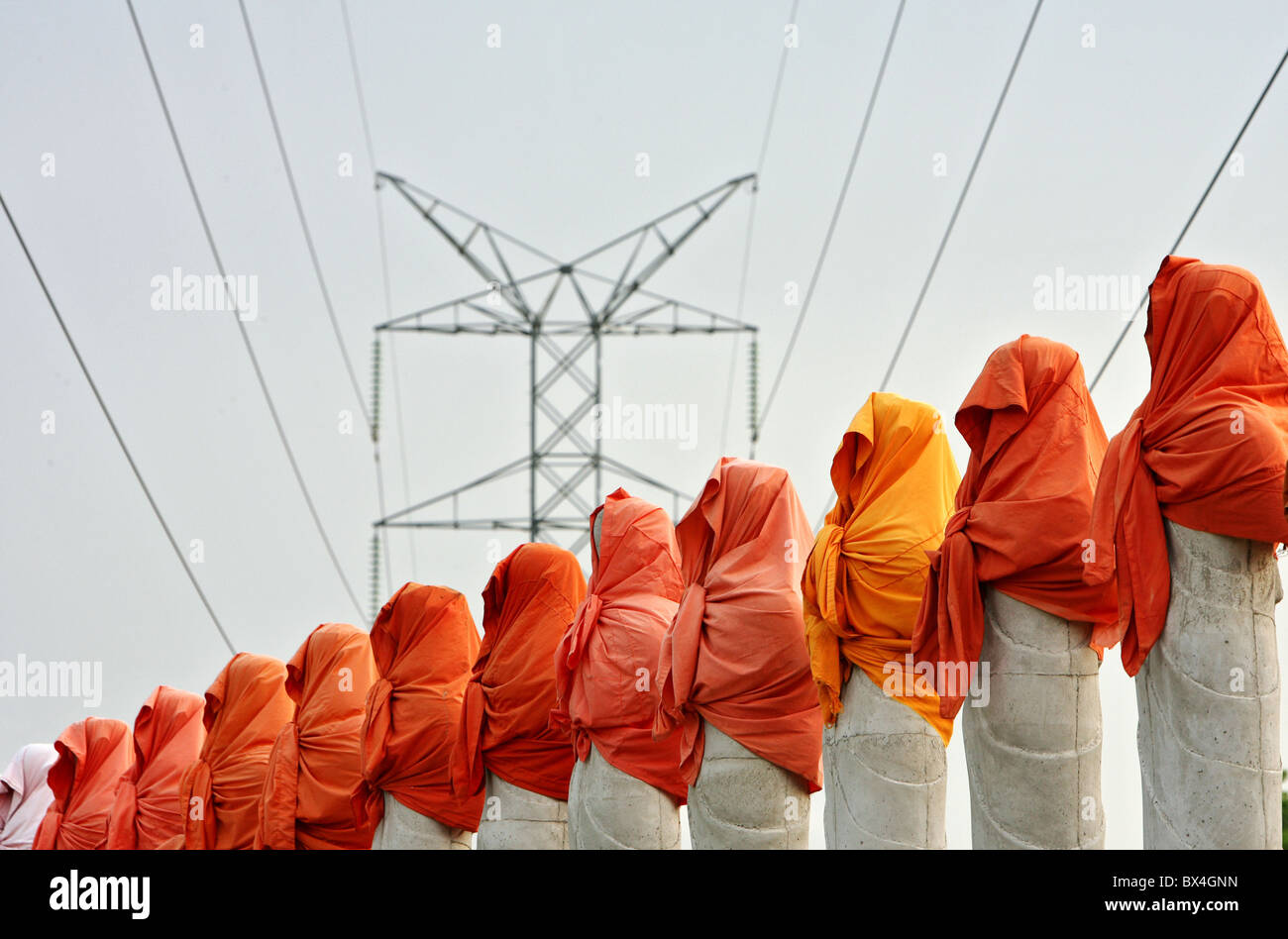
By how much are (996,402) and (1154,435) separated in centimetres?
86

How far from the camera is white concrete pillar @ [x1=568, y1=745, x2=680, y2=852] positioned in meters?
9.59

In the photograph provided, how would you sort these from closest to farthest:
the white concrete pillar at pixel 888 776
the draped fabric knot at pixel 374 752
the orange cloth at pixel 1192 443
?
1. the orange cloth at pixel 1192 443
2. the white concrete pillar at pixel 888 776
3. the draped fabric knot at pixel 374 752

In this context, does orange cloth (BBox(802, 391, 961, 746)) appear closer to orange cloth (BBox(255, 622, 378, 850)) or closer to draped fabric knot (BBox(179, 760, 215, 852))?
orange cloth (BBox(255, 622, 378, 850))

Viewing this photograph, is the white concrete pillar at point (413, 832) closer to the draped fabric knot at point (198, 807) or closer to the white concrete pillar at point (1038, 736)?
the draped fabric knot at point (198, 807)

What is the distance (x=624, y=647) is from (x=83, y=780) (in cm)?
810

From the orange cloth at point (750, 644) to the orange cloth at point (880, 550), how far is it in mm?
268

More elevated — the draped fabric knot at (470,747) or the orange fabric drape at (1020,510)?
the orange fabric drape at (1020,510)

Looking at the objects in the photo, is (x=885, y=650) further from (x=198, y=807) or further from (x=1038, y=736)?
(x=198, y=807)

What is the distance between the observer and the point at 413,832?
1120 centimetres

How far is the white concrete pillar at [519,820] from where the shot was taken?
1058 centimetres

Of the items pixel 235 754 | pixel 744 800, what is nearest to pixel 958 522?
pixel 744 800

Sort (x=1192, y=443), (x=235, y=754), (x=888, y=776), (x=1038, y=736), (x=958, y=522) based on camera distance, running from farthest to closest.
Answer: (x=235, y=754)
(x=888, y=776)
(x=958, y=522)
(x=1038, y=736)
(x=1192, y=443)
